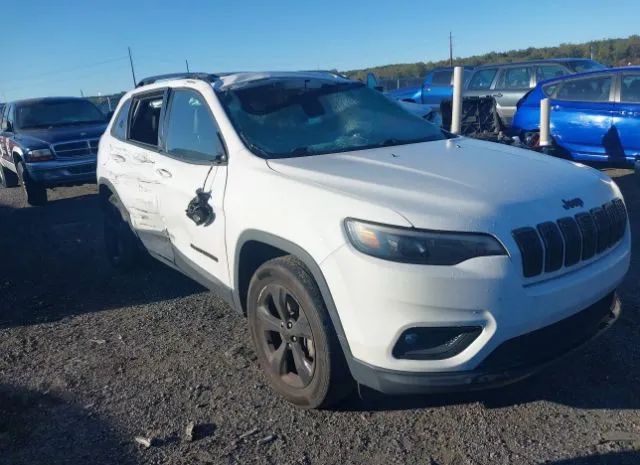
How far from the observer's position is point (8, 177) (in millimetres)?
12227

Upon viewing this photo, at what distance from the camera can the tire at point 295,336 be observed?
2.75 meters

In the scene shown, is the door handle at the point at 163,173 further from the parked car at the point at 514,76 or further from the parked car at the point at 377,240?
the parked car at the point at 514,76

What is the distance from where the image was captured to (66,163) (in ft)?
31.0

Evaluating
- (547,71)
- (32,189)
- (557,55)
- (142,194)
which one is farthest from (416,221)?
(557,55)

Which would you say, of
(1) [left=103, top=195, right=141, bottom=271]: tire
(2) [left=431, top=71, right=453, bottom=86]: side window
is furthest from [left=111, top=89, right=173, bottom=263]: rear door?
(2) [left=431, top=71, right=453, bottom=86]: side window

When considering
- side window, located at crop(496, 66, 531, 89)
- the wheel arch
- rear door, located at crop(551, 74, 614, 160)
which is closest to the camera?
the wheel arch

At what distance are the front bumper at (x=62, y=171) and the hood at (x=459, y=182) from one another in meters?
7.28

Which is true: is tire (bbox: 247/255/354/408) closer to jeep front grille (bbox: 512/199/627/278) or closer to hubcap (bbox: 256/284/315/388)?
hubcap (bbox: 256/284/315/388)

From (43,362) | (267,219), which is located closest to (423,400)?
(267,219)

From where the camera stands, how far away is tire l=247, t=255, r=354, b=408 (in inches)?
108

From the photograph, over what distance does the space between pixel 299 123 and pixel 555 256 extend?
1.91 metres

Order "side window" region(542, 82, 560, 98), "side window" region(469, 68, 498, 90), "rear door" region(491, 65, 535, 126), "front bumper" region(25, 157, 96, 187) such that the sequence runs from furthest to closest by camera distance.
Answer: "side window" region(469, 68, 498, 90) < "rear door" region(491, 65, 535, 126) < "front bumper" region(25, 157, 96, 187) < "side window" region(542, 82, 560, 98)

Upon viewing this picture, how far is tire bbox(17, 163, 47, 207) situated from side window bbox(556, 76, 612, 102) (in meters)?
8.51

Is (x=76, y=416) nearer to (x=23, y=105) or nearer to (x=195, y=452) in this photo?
(x=195, y=452)
